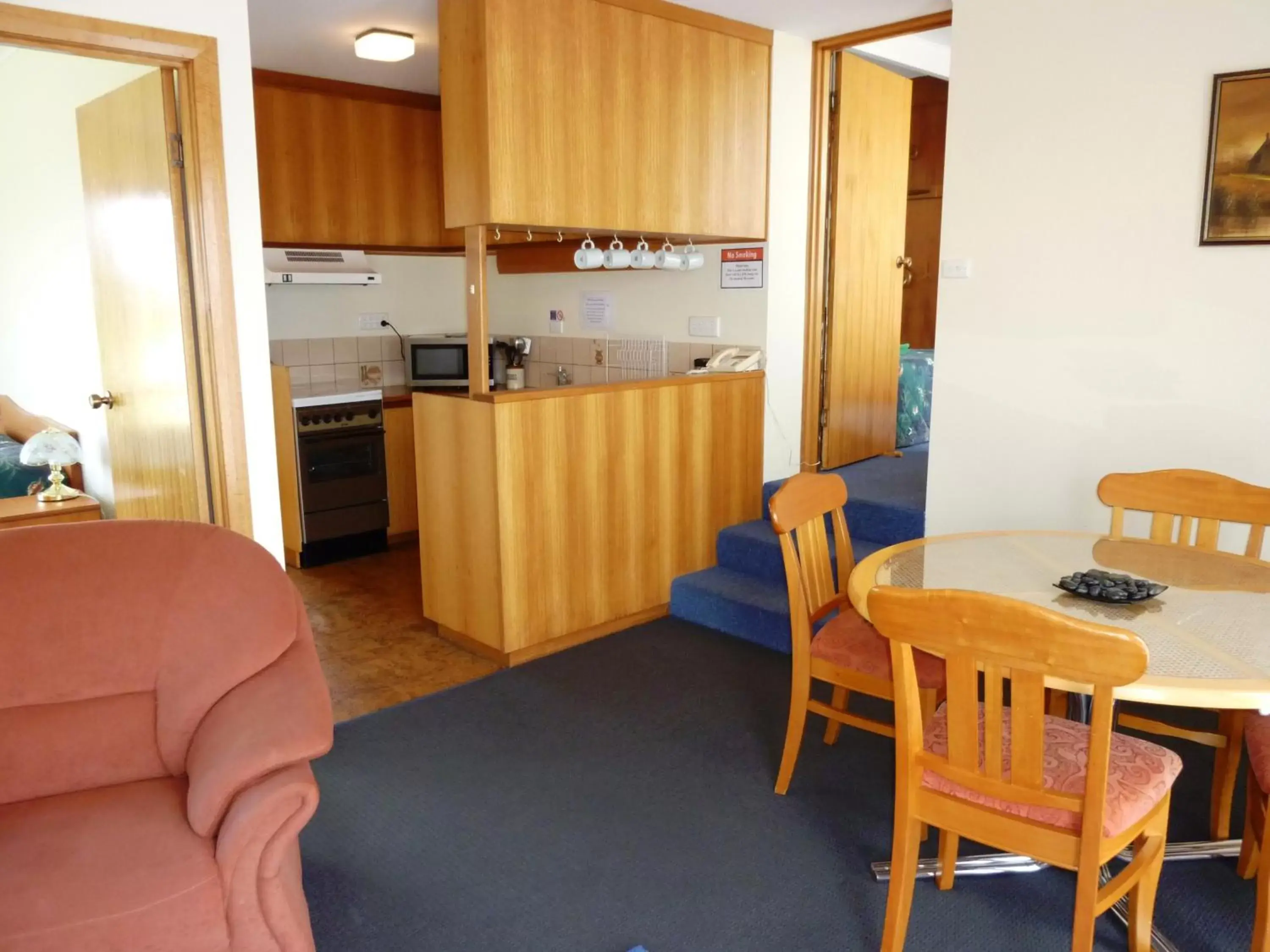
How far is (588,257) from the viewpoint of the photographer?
4.07 m

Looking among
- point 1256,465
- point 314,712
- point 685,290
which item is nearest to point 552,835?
point 314,712

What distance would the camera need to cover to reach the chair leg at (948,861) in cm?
232

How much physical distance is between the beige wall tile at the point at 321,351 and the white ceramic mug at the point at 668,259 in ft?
7.28

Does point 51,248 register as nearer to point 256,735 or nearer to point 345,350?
point 345,350

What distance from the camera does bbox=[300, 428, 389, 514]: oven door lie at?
5.05 meters

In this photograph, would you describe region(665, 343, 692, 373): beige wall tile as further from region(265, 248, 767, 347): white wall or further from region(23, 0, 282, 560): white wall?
region(23, 0, 282, 560): white wall

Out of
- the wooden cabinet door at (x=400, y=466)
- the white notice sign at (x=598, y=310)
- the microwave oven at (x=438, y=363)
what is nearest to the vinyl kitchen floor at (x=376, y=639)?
the wooden cabinet door at (x=400, y=466)

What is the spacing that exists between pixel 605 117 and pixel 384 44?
1.11m

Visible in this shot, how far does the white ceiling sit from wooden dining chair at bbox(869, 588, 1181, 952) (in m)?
2.78

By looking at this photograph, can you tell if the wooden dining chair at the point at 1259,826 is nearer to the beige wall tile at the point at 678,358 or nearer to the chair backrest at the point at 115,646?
the chair backrest at the point at 115,646

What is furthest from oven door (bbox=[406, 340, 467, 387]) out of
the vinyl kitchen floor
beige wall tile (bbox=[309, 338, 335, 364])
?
the vinyl kitchen floor

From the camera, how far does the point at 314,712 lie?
6.56 ft

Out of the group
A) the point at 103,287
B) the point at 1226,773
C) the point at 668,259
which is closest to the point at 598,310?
the point at 668,259

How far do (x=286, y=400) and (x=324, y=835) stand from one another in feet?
9.54
